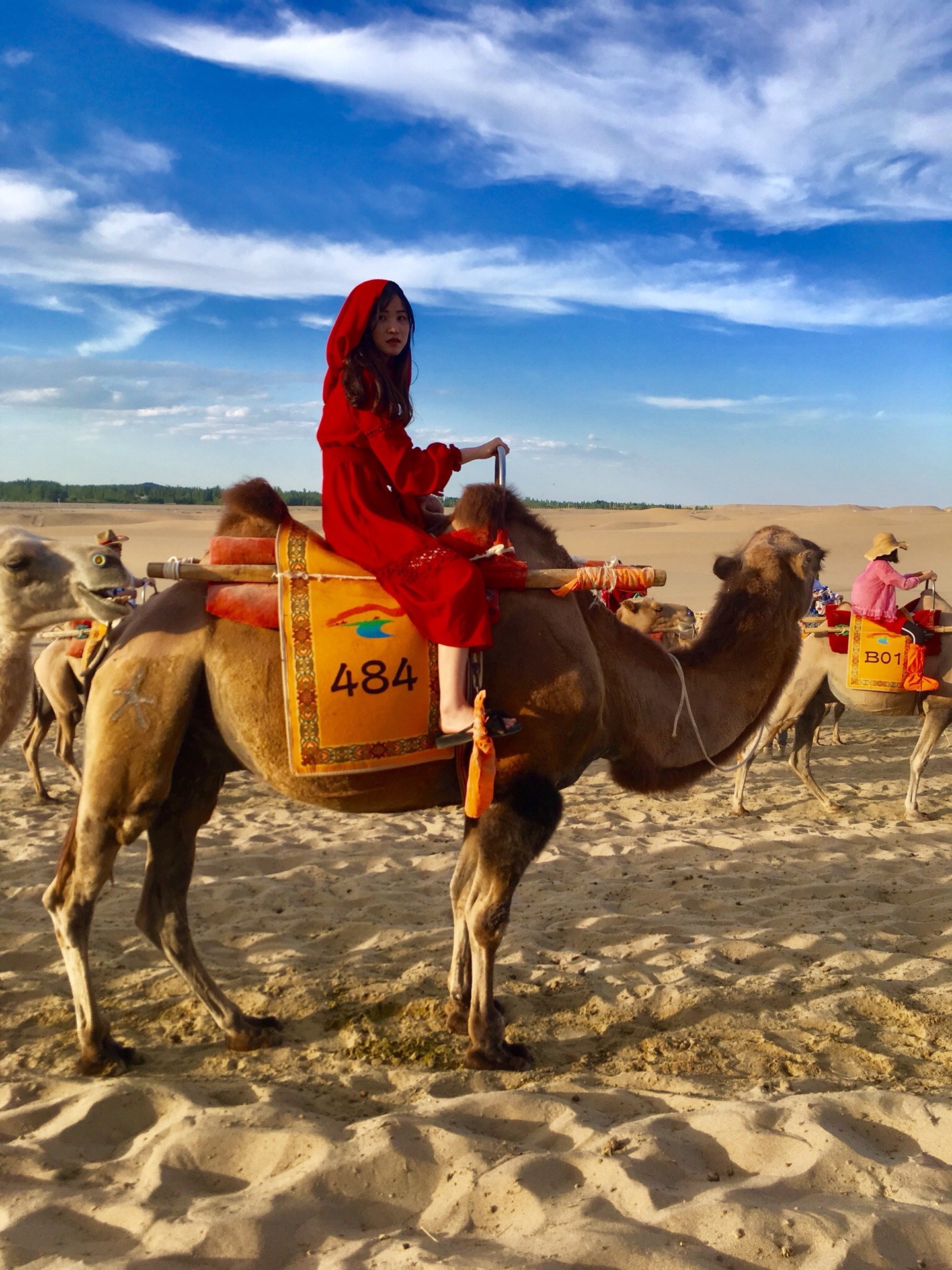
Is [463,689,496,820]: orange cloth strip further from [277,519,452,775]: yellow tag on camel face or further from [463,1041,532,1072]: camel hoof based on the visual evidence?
[463,1041,532,1072]: camel hoof

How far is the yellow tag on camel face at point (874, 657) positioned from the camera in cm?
985

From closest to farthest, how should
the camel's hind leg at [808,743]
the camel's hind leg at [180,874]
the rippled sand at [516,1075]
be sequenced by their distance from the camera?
1. the rippled sand at [516,1075]
2. the camel's hind leg at [180,874]
3. the camel's hind leg at [808,743]

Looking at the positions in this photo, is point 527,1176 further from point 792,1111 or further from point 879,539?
point 879,539

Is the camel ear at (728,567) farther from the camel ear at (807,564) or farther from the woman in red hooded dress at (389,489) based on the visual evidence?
the woman in red hooded dress at (389,489)

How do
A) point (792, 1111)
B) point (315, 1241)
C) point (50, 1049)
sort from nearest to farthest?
point (315, 1241), point (792, 1111), point (50, 1049)

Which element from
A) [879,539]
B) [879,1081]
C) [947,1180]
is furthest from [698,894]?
[879,539]

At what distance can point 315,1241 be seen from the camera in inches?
106

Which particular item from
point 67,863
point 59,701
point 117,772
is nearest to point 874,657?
point 117,772

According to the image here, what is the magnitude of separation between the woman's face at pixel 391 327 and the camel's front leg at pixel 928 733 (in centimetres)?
769

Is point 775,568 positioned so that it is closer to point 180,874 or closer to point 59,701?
point 180,874

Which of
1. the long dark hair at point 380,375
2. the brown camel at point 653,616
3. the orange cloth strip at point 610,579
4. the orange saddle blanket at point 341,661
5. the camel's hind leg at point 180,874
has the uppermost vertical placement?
the long dark hair at point 380,375

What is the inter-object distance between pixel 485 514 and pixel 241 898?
3.53m

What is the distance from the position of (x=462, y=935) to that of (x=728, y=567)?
243 centimetres

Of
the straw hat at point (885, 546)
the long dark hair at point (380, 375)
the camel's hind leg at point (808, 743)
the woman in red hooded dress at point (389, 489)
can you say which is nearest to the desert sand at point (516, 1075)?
the camel's hind leg at point (808, 743)
